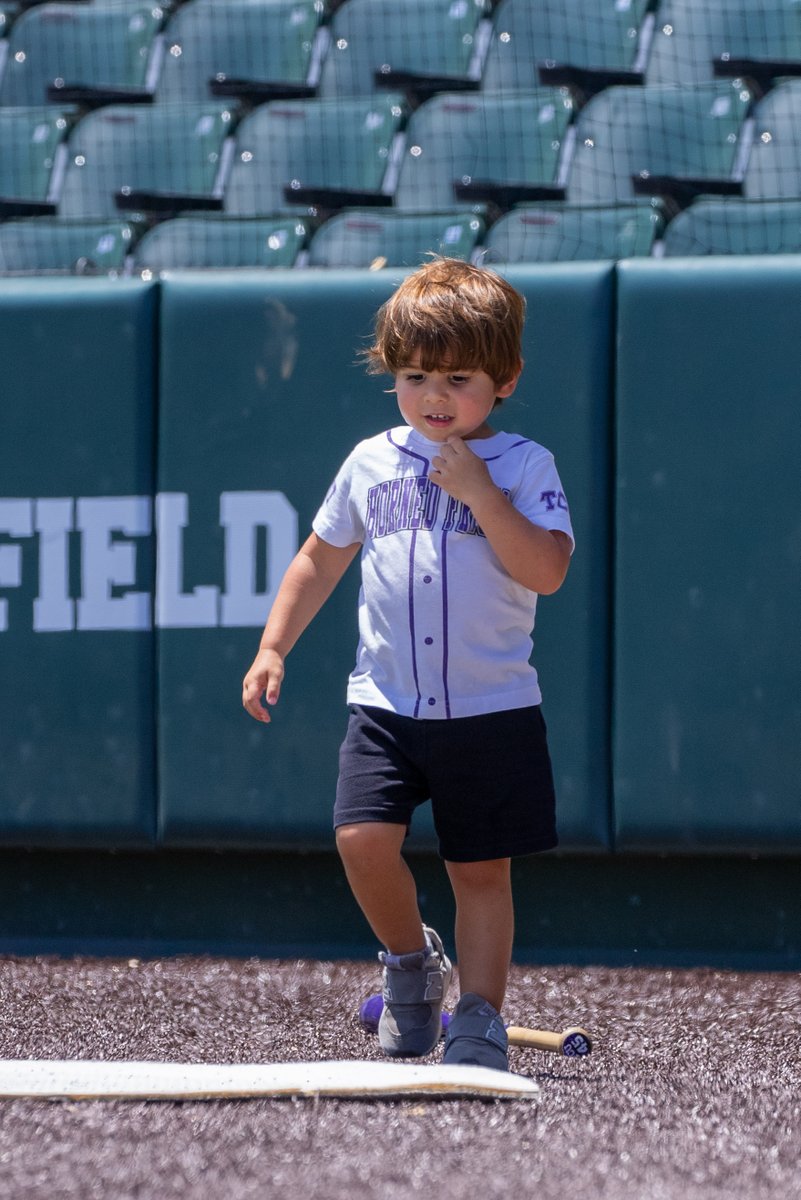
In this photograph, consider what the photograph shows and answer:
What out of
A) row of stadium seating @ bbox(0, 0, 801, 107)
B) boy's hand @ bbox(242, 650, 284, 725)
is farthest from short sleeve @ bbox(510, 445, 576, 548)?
row of stadium seating @ bbox(0, 0, 801, 107)

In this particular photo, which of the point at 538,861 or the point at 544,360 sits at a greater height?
the point at 544,360

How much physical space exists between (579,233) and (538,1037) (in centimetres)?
308

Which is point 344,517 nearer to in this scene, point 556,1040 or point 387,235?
point 556,1040

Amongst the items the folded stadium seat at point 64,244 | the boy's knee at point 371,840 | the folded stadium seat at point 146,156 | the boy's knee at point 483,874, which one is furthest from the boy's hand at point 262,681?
the folded stadium seat at point 146,156

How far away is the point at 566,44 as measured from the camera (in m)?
5.82

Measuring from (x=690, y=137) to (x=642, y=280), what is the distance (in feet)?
8.61

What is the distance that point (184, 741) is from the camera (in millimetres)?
3029

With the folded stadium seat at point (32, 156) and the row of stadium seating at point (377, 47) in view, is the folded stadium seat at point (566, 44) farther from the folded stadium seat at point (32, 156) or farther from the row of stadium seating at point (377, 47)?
the folded stadium seat at point (32, 156)

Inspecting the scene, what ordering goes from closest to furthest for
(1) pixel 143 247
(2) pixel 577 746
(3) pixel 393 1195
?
(3) pixel 393 1195, (2) pixel 577 746, (1) pixel 143 247

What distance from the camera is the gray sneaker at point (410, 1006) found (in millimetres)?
2172

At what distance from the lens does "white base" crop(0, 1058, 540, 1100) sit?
1774 mm

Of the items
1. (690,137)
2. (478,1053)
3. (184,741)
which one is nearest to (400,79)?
(690,137)

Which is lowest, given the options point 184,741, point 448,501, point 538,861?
point 538,861

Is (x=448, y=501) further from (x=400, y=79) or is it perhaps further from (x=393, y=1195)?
(x=400, y=79)
